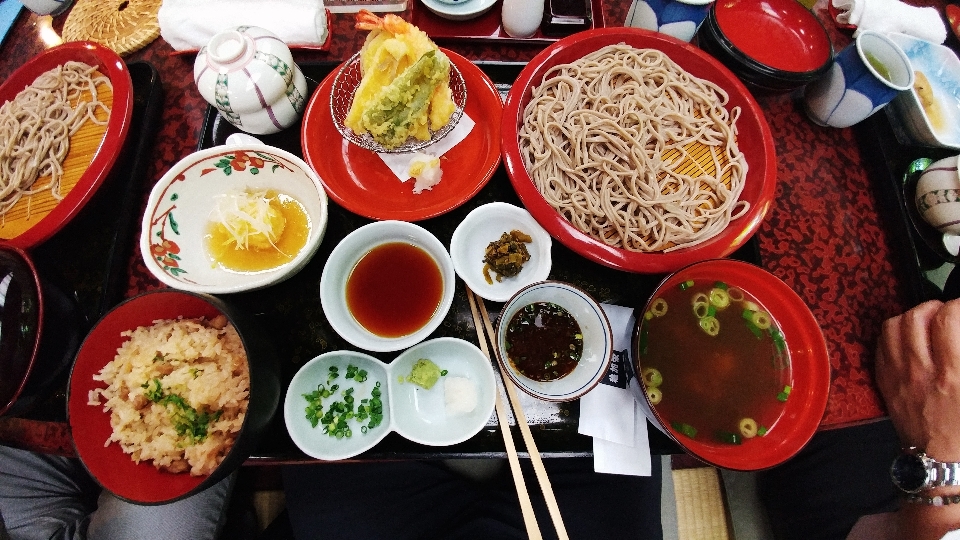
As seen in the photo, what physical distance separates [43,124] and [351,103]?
1.34m

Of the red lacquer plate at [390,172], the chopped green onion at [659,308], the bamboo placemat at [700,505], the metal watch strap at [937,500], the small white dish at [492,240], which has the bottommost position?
the bamboo placemat at [700,505]

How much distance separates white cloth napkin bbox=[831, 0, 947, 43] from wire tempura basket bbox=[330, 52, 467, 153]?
1.96 m

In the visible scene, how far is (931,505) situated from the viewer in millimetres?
1684

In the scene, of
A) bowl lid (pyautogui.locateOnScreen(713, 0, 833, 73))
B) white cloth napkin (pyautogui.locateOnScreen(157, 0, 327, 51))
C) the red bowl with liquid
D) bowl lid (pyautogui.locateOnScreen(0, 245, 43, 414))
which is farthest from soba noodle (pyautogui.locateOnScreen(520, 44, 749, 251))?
bowl lid (pyautogui.locateOnScreen(0, 245, 43, 414))

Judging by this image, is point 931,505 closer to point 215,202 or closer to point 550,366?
point 550,366

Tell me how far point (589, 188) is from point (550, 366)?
0.82 meters

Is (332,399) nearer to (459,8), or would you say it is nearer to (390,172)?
(390,172)

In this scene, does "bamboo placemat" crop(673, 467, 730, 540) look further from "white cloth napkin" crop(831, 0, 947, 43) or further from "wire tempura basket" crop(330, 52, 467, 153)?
"white cloth napkin" crop(831, 0, 947, 43)

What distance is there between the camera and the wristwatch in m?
1.66

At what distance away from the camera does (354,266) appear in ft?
6.10

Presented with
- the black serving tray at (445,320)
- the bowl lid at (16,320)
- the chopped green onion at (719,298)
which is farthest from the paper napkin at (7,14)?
the chopped green onion at (719,298)

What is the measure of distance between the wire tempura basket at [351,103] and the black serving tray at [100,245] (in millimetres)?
868

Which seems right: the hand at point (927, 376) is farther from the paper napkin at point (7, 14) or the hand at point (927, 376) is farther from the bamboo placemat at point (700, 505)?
the paper napkin at point (7, 14)

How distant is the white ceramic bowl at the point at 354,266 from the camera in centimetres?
160
